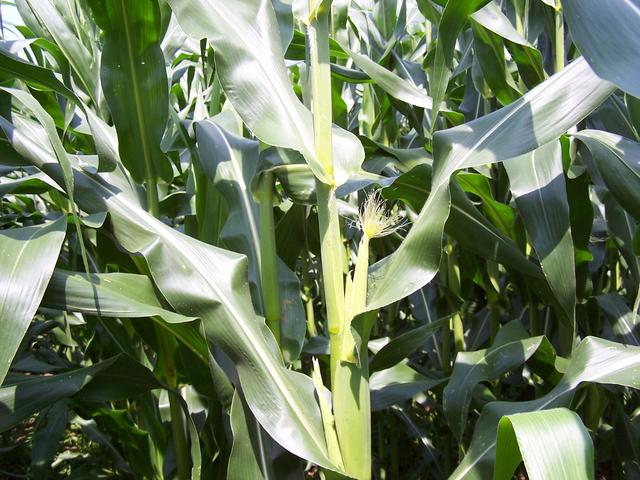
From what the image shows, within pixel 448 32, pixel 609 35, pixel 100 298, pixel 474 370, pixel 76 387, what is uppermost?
pixel 448 32

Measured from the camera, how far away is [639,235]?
119cm

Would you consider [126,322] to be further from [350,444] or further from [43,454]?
[350,444]

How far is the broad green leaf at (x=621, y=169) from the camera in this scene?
1.09 meters

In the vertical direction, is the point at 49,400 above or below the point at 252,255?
below

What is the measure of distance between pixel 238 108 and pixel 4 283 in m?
0.41

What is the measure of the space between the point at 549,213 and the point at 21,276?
2.82 feet

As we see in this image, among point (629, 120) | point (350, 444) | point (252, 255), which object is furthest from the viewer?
point (629, 120)

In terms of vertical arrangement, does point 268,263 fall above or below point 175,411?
above

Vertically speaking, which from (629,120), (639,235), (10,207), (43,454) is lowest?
(43,454)

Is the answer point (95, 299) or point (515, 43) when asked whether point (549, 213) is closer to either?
point (515, 43)

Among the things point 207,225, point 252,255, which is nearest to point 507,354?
point 252,255

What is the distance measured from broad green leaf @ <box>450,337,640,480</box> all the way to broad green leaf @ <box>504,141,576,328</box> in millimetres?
94

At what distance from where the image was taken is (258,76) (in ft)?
3.22

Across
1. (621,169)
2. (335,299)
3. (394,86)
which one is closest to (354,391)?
(335,299)
